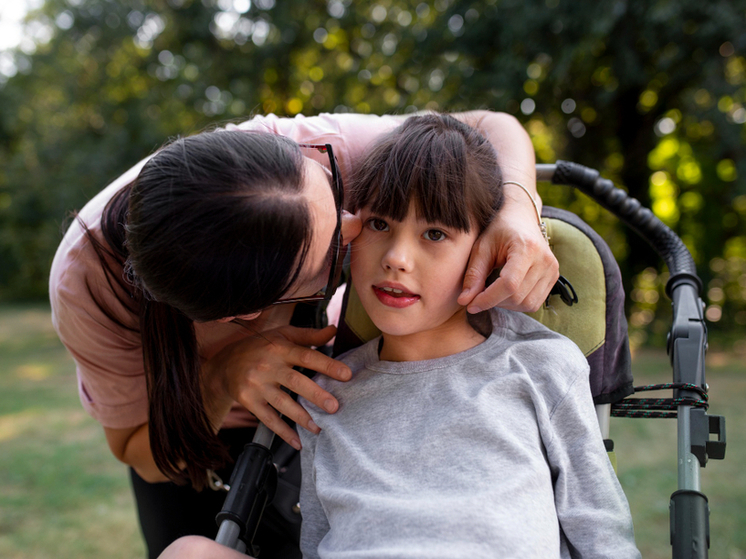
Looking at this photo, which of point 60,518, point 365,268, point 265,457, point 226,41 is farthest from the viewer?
point 226,41

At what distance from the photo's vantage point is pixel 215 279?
1.09m

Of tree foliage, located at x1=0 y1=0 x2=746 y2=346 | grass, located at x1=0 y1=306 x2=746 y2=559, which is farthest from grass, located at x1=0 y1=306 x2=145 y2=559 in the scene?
tree foliage, located at x1=0 y1=0 x2=746 y2=346

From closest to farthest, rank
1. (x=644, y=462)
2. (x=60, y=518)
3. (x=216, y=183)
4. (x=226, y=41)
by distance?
(x=216, y=183) → (x=60, y=518) → (x=644, y=462) → (x=226, y=41)

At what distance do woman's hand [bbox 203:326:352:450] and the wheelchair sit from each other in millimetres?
80

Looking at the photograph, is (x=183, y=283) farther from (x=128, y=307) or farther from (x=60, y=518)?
(x=60, y=518)

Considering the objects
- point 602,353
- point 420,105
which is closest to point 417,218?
point 602,353

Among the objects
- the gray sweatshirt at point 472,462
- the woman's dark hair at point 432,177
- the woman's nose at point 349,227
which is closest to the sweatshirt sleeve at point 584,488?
the gray sweatshirt at point 472,462

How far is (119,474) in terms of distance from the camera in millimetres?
4289

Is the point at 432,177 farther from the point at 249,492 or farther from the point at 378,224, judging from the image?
the point at 249,492

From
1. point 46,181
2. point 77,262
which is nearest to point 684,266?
point 77,262

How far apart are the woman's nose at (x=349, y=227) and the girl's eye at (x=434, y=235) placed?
15 centimetres

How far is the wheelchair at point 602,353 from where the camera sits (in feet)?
4.37

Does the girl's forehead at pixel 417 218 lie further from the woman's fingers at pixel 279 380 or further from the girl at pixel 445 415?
the woman's fingers at pixel 279 380

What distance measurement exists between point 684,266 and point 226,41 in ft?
27.9
